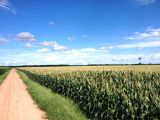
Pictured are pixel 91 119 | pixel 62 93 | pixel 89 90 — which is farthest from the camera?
pixel 62 93

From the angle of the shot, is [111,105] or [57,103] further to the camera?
[57,103]

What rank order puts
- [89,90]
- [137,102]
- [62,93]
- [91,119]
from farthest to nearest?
[62,93]
[89,90]
[91,119]
[137,102]

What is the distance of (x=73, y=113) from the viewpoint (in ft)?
43.0

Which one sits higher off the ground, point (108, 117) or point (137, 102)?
point (137, 102)

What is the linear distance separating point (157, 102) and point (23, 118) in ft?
21.6

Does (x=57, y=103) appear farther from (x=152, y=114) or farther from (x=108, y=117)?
(x=152, y=114)

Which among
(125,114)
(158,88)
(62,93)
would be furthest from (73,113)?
(62,93)

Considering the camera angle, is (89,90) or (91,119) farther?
(89,90)

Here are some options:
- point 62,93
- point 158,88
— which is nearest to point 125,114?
point 158,88

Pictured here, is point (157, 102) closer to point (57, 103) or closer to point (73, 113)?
point (73, 113)

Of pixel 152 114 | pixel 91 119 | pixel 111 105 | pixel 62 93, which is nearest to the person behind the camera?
pixel 152 114

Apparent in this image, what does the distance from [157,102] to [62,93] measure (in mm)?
13117

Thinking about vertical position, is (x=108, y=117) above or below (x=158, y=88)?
below

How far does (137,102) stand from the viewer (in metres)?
10.2
